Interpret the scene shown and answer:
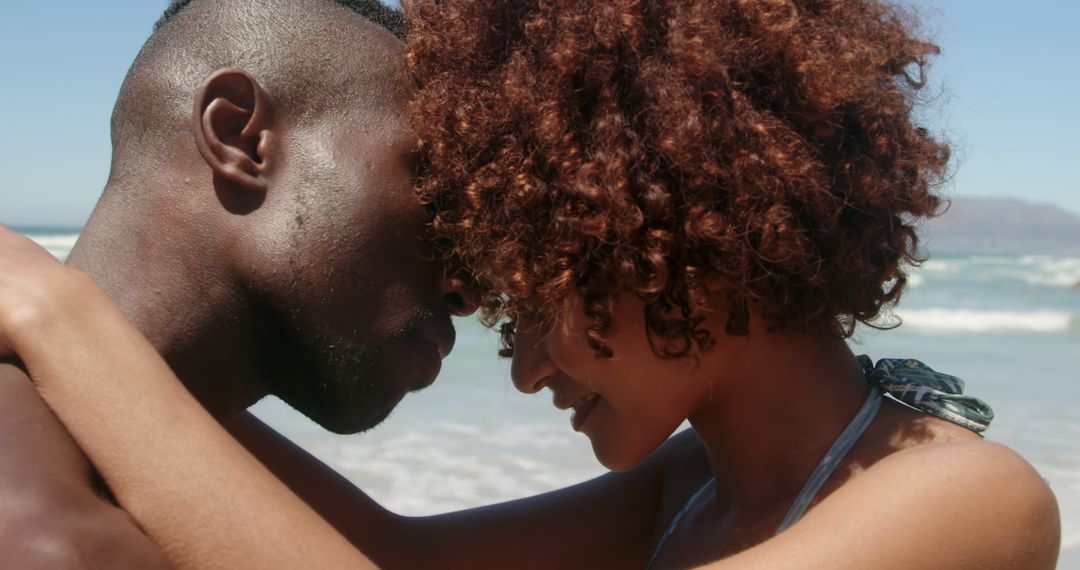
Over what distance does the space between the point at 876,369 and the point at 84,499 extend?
1.67 m

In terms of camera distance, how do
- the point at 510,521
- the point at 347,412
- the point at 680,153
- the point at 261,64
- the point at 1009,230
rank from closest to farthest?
the point at 680,153 < the point at 261,64 < the point at 347,412 < the point at 510,521 < the point at 1009,230

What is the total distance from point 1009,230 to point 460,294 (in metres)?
97.6

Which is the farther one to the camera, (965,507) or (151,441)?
(965,507)

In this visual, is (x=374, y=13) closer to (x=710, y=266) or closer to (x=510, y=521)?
(x=710, y=266)

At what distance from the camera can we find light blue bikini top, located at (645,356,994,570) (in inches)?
85.4

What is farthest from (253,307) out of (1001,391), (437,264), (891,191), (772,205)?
(1001,391)

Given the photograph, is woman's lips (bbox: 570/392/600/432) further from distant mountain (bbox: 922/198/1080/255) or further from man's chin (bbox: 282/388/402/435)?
distant mountain (bbox: 922/198/1080/255)

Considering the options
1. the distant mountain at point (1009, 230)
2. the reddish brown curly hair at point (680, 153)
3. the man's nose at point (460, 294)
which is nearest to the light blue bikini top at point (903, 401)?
the reddish brown curly hair at point (680, 153)

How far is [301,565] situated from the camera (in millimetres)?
1712

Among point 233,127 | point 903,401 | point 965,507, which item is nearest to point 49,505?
point 233,127

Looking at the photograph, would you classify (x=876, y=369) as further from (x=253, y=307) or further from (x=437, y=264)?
(x=253, y=307)

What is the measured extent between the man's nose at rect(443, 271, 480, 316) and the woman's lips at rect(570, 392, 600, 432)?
0.36 metres

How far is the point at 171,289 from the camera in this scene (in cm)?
218

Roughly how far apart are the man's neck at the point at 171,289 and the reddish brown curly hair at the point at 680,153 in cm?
52
